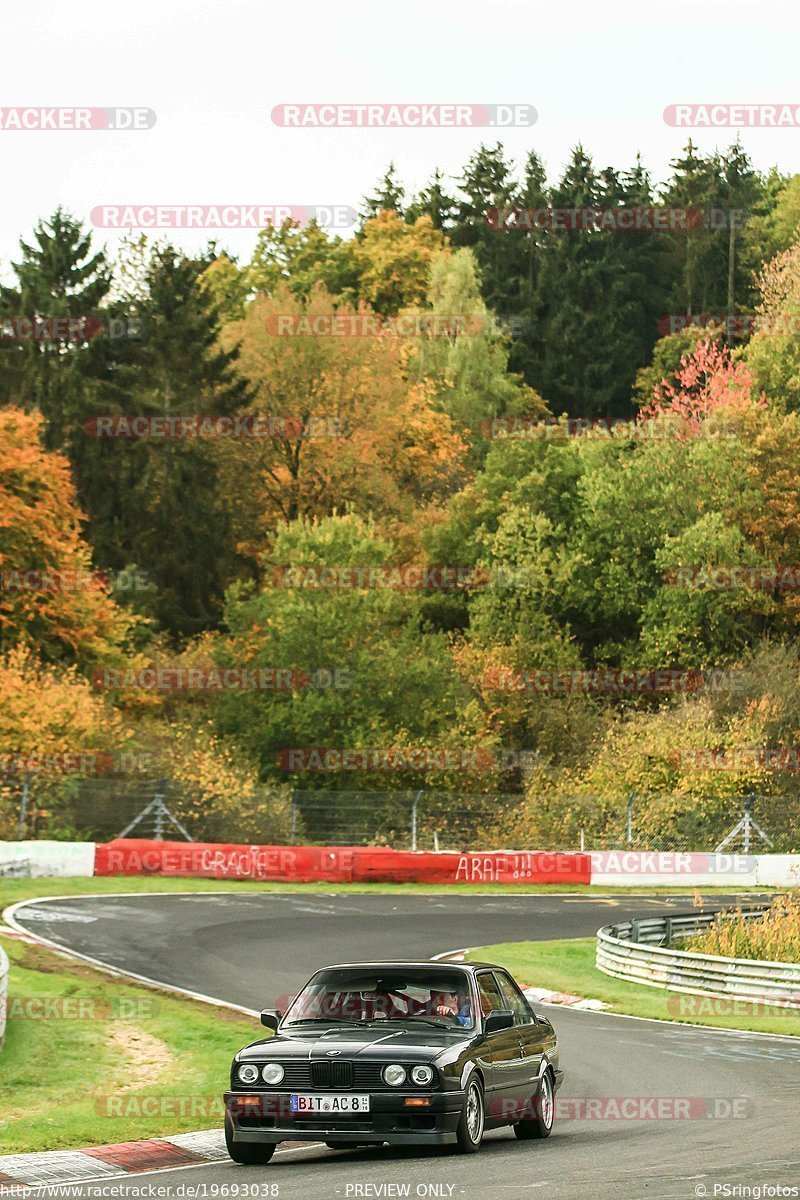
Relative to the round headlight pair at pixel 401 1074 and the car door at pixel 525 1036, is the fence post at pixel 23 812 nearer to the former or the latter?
the car door at pixel 525 1036

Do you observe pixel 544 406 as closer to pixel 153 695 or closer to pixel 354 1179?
pixel 153 695

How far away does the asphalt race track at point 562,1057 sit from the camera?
10.5 m

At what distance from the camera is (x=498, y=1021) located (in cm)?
1261

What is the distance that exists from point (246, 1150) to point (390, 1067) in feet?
4.08

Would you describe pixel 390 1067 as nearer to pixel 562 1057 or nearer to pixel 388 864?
pixel 562 1057

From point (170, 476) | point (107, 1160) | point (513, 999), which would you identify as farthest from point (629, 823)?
point (107, 1160)

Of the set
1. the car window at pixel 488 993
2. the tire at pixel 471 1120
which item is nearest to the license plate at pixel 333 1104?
the tire at pixel 471 1120

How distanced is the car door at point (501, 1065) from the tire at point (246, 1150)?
5.34ft

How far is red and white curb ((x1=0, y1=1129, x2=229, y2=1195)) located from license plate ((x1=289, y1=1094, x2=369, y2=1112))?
101cm


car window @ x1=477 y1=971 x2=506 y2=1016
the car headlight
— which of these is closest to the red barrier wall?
car window @ x1=477 y1=971 x2=506 y2=1016

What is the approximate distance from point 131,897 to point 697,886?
1533cm

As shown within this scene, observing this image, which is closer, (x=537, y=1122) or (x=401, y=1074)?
(x=401, y=1074)

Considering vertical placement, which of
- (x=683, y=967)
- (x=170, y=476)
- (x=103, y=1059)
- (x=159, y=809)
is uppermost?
(x=170, y=476)

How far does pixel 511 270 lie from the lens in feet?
301
